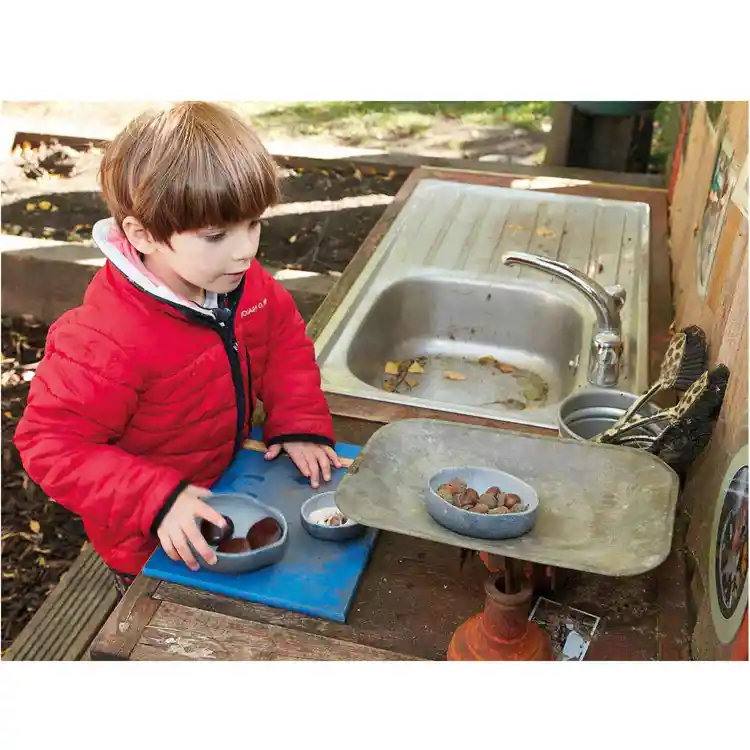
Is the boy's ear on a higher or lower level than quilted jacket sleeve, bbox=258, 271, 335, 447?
higher

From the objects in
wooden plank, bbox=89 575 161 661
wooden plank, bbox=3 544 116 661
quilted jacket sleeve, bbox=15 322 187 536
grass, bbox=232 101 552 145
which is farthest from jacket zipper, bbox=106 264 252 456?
grass, bbox=232 101 552 145

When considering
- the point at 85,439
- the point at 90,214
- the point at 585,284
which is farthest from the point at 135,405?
the point at 90,214

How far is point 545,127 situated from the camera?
4684 millimetres

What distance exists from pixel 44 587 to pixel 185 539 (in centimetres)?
147

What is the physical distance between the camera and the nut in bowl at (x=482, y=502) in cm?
94

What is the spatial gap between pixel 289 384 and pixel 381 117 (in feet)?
11.3

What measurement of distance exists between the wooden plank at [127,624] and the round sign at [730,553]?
0.70 metres

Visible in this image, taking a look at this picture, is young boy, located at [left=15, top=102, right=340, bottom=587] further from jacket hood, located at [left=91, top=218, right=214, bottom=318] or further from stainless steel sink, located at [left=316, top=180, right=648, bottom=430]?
stainless steel sink, located at [left=316, top=180, right=648, bottom=430]

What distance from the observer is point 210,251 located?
1.13 metres

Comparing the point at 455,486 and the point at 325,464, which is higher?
the point at 455,486

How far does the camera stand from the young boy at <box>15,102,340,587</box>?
3.62 ft

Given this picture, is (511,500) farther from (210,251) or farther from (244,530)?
(210,251)

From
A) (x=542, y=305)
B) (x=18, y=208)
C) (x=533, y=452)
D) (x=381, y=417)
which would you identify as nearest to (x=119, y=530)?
(x=381, y=417)
